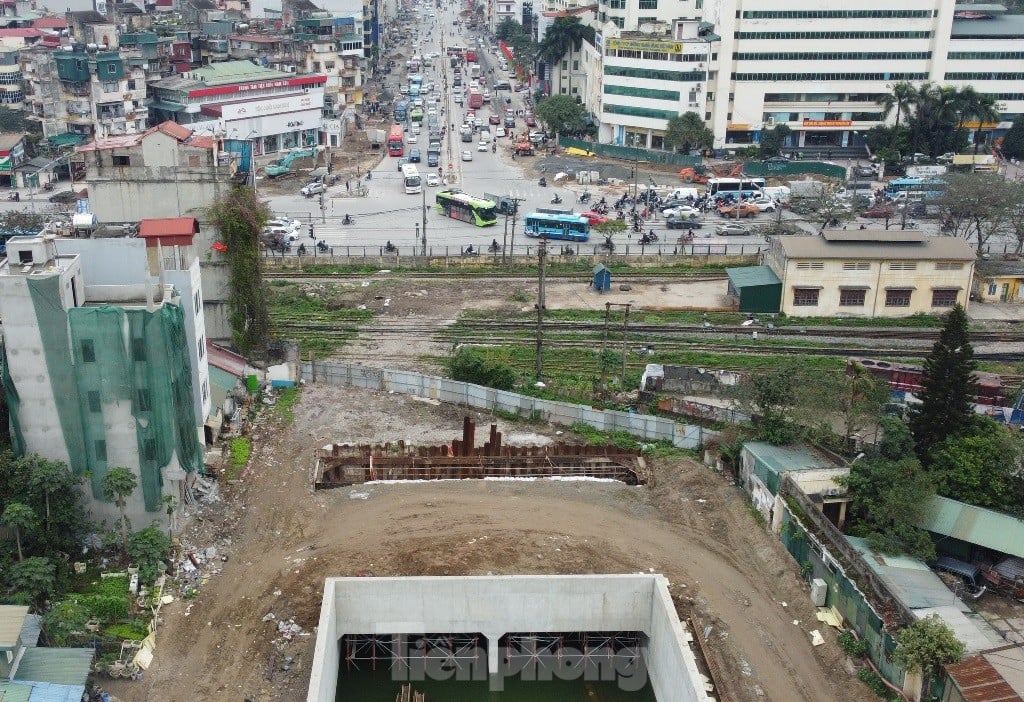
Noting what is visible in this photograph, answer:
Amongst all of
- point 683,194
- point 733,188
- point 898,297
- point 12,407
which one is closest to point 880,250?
point 898,297

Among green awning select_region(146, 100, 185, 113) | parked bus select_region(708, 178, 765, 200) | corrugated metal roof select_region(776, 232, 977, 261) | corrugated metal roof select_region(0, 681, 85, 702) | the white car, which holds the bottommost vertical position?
corrugated metal roof select_region(0, 681, 85, 702)

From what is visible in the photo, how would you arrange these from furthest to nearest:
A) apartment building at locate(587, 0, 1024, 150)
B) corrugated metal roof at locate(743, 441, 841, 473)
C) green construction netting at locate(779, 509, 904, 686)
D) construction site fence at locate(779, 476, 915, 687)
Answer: apartment building at locate(587, 0, 1024, 150), corrugated metal roof at locate(743, 441, 841, 473), construction site fence at locate(779, 476, 915, 687), green construction netting at locate(779, 509, 904, 686)

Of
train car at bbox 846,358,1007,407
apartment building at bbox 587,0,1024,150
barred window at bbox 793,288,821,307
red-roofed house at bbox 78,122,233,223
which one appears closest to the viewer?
train car at bbox 846,358,1007,407

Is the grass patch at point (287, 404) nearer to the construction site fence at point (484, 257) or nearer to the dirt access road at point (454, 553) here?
the dirt access road at point (454, 553)

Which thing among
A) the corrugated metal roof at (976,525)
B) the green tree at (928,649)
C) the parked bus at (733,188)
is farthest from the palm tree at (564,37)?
the green tree at (928,649)

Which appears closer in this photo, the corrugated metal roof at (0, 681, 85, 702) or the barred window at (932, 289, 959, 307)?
the corrugated metal roof at (0, 681, 85, 702)

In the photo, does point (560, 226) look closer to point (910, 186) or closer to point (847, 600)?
point (910, 186)

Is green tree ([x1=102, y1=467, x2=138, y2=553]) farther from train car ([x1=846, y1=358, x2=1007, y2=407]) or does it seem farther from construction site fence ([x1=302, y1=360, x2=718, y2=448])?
train car ([x1=846, y1=358, x2=1007, y2=407])

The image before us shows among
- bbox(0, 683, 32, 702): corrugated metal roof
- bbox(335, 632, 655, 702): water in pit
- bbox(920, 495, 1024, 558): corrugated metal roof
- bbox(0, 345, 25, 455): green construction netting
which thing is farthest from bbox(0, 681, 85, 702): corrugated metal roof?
bbox(920, 495, 1024, 558): corrugated metal roof
